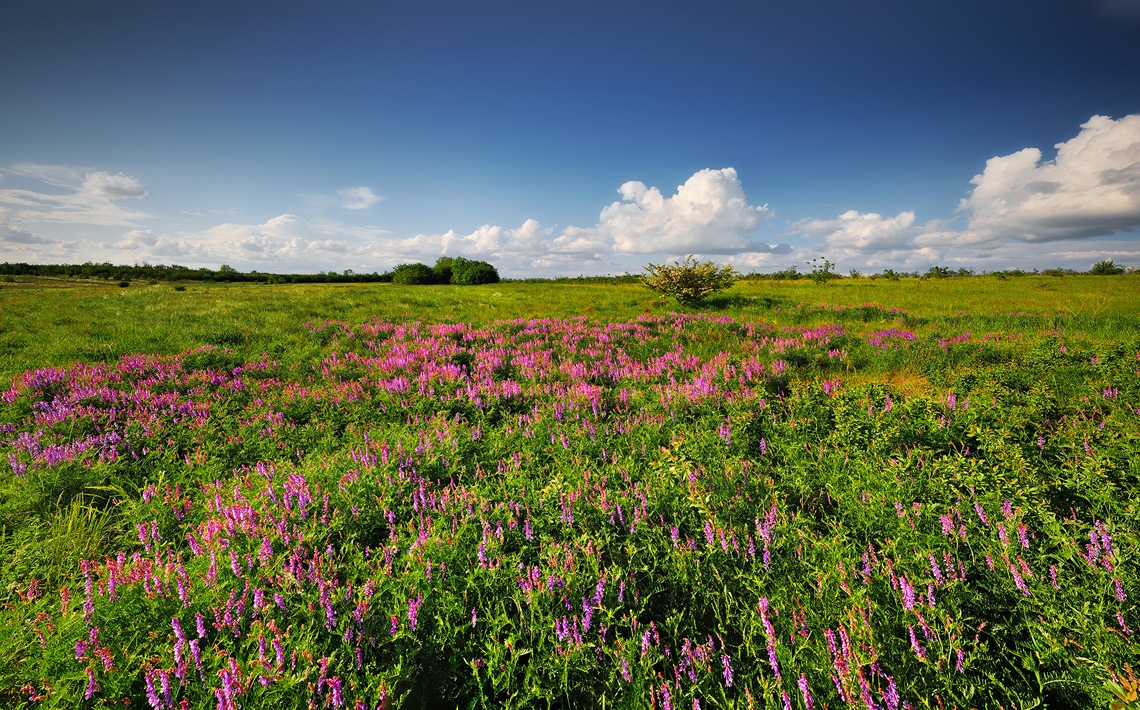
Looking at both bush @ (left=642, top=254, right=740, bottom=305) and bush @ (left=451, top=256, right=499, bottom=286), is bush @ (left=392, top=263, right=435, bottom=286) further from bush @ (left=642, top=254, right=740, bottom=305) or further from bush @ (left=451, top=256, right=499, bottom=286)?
bush @ (left=642, top=254, right=740, bottom=305)

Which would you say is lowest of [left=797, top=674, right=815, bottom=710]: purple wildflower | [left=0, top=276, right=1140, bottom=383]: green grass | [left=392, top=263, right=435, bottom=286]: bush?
[left=797, top=674, right=815, bottom=710]: purple wildflower

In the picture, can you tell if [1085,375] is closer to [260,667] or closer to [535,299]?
[260,667]

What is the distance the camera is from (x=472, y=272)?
52562mm

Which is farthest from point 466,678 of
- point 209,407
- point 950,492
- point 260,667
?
point 209,407

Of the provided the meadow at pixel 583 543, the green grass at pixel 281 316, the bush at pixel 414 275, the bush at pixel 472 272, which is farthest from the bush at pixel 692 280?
the bush at pixel 414 275

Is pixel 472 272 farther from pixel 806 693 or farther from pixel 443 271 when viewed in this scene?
pixel 806 693

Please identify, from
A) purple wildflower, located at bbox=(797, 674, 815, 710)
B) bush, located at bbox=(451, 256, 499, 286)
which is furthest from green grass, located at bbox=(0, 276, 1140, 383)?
bush, located at bbox=(451, 256, 499, 286)

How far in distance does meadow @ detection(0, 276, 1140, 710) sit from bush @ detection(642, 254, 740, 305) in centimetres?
1238

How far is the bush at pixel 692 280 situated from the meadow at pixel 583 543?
12380 mm

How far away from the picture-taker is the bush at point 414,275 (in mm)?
52719

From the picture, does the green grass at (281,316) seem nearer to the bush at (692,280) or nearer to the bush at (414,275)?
the bush at (692,280)

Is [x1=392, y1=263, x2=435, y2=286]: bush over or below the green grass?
over

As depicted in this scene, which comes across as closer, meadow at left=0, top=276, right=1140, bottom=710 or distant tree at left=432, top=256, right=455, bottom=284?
meadow at left=0, top=276, right=1140, bottom=710

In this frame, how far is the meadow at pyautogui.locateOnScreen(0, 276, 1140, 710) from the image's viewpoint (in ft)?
6.72
